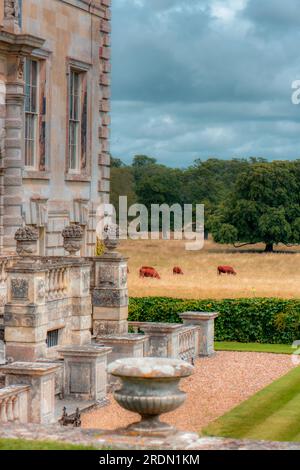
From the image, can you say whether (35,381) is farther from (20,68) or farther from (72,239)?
(20,68)

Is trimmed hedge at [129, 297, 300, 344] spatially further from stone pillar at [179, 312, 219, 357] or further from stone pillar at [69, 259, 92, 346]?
stone pillar at [69, 259, 92, 346]

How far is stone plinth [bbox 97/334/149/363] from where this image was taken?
821 inches

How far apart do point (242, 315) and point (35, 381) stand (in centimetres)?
1433

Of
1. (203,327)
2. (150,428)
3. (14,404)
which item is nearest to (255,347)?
(203,327)

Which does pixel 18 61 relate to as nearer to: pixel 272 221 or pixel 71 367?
pixel 71 367

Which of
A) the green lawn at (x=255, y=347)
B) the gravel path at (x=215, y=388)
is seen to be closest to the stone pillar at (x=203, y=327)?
the gravel path at (x=215, y=388)

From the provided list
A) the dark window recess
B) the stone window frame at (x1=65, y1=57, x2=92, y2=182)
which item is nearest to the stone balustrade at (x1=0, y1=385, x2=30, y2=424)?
the dark window recess

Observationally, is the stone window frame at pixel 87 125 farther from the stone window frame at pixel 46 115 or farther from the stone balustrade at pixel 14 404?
the stone balustrade at pixel 14 404

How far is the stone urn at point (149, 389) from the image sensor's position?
10.8 metres

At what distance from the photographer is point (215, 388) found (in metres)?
21.0

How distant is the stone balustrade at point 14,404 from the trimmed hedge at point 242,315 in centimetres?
1403

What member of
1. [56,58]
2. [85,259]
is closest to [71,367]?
[85,259]

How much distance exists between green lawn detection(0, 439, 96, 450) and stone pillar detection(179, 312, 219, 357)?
15896 mm
